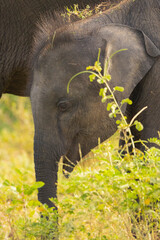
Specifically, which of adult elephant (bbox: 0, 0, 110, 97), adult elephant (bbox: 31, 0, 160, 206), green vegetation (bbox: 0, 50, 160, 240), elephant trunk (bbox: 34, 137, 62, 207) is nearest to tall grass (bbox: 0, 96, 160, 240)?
green vegetation (bbox: 0, 50, 160, 240)

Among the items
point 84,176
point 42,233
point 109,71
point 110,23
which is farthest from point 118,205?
point 110,23

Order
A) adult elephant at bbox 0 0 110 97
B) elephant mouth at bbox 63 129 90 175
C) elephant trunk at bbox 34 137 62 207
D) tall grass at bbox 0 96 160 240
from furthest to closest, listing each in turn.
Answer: adult elephant at bbox 0 0 110 97 → elephant mouth at bbox 63 129 90 175 → elephant trunk at bbox 34 137 62 207 → tall grass at bbox 0 96 160 240

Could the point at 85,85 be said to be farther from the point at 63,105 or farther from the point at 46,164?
the point at 46,164

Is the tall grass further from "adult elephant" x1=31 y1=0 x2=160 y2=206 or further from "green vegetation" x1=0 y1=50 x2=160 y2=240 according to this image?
"adult elephant" x1=31 y1=0 x2=160 y2=206

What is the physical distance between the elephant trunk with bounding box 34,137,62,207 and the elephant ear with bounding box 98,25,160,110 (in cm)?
59

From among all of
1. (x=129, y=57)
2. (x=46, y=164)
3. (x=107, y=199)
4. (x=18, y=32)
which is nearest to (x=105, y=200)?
(x=107, y=199)

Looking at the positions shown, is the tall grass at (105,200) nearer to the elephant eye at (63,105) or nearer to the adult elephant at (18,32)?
the elephant eye at (63,105)

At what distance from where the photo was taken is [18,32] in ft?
16.9

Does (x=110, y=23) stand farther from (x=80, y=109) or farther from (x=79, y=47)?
(x=80, y=109)

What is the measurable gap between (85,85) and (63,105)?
0.21 meters

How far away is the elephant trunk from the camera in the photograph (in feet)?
13.7

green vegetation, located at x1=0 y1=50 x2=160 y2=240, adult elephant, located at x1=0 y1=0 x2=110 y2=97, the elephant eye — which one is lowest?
green vegetation, located at x1=0 y1=50 x2=160 y2=240

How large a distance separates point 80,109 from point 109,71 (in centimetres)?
33

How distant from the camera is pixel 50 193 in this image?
414 cm
